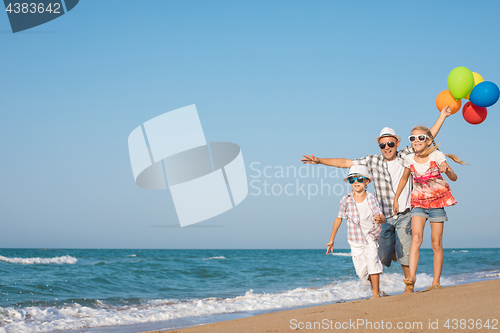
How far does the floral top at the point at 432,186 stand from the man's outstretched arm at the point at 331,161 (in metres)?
0.78

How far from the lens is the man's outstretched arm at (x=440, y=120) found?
15.4ft

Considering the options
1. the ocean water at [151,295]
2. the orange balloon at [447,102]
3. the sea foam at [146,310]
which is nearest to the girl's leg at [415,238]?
the orange balloon at [447,102]

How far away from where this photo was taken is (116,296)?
9.41 m

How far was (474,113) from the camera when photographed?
5.20 meters

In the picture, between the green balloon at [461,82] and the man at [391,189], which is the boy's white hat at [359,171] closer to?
the man at [391,189]

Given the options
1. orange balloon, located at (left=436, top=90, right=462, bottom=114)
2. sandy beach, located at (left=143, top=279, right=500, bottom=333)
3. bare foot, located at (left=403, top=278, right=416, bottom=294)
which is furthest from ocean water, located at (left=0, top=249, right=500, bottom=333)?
orange balloon, located at (left=436, top=90, right=462, bottom=114)

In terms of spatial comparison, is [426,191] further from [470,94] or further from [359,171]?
[470,94]

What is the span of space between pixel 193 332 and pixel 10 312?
420cm

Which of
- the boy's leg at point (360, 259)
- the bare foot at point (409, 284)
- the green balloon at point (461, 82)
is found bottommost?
the bare foot at point (409, 284)

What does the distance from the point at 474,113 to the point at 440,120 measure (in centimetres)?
70

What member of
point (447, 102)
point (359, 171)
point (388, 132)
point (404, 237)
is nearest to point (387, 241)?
point (404, 237)

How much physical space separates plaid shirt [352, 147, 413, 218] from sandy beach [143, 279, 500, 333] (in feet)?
3.46

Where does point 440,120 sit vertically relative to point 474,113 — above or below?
below

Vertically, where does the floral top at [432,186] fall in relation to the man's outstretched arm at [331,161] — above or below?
below
